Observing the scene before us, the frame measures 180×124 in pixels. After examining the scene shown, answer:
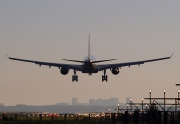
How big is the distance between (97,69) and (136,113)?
202ft

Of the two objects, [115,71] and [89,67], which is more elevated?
[89,67]

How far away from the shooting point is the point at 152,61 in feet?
523

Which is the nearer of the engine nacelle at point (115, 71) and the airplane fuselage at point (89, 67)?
the airplane fuselage at point (89, 67)

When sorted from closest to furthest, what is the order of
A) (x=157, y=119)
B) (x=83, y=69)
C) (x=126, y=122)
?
1. (x=157, y=119)
2. (x=126, y=122)
3. (x=83, y=69)

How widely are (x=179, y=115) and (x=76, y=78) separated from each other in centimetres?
6282

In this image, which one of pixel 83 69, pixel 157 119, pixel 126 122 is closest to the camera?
pixel 157 119

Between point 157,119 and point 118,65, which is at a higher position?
point 118,65

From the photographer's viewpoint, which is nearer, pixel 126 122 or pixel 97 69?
pixel 126 122

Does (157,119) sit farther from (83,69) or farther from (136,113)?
(83,69)

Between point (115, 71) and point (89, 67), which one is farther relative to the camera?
point (115, 71)

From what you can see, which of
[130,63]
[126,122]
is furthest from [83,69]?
[126,122]

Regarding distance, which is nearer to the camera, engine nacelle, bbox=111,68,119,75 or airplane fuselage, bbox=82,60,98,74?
airplane fuselage, bbox=82,60,98,74

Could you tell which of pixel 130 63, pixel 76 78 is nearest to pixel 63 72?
pixel 76 78

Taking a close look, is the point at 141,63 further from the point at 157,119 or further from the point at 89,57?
the point at 157,119
